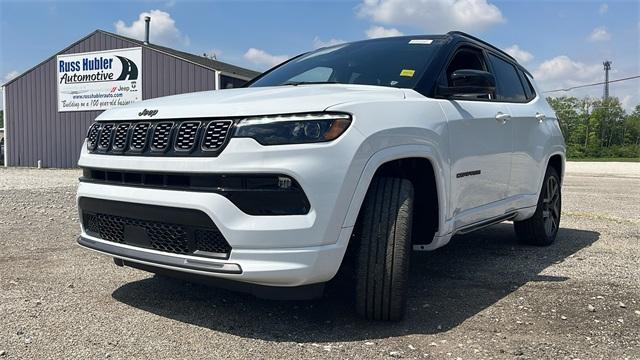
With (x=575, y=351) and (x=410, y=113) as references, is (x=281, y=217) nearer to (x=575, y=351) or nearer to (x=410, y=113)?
(x=410, y=113)

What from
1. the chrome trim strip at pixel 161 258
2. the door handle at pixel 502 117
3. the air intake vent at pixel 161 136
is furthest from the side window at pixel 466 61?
the chrome trim strip at pixel 161 258

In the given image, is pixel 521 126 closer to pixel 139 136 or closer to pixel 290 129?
pixel 290 129

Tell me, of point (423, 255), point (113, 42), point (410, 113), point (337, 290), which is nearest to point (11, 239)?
point (337, 290)

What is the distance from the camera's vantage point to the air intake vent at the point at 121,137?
3.23m

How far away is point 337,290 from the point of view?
3.90 meters

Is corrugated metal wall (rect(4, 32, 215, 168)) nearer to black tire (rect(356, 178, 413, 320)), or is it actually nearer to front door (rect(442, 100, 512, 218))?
front door (rect(442, 100, 512, 218))

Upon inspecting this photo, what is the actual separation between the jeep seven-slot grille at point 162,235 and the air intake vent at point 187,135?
406 millimetres

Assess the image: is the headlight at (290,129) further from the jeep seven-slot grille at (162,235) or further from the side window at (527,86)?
the side window at (527,86)

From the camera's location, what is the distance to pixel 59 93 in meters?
24.5

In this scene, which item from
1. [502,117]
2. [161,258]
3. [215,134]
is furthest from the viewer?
[502,117]

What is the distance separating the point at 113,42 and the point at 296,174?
75.0 feet

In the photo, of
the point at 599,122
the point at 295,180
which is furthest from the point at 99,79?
the point at 599,122

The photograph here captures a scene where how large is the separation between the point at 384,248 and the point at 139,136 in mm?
1477

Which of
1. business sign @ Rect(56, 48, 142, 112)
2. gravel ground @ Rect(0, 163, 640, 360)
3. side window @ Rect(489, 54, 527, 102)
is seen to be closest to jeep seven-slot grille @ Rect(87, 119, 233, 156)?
gravel ground @ Rect(0, 163, 640, 360)
